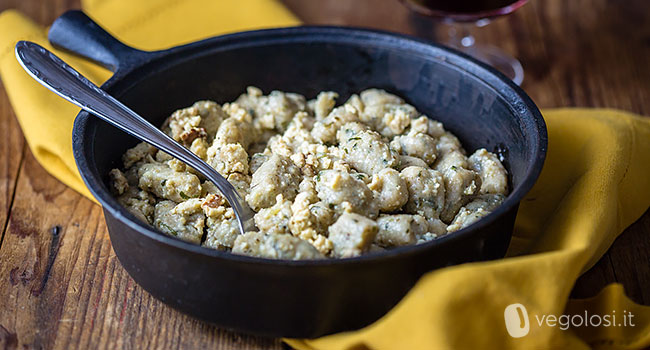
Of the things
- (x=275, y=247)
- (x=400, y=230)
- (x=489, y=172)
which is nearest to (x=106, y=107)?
(x=275, y=247)

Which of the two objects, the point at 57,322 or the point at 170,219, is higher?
the point at 170,219

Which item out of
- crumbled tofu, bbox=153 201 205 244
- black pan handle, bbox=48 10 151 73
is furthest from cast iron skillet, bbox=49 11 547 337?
crumbled tofu, bbox=153 201 205 244

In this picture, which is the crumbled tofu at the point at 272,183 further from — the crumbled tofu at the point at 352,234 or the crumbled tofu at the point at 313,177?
the crumbled tofu at the point at 352,234

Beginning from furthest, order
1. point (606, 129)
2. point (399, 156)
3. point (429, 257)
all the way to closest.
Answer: point (606, 129) < point (399, 156) < point (429, 257)

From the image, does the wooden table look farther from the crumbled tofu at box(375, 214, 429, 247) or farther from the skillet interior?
the crumbled tofu at box(375, 214, 429, 247)

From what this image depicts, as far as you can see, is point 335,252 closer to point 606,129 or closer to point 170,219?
point 170,219

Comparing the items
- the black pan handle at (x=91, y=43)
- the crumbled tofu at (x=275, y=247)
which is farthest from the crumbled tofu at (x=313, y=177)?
the black pan handle at (x=91, y=43)

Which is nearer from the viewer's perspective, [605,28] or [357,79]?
[357,79]

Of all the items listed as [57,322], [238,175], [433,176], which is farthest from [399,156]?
[57,322]

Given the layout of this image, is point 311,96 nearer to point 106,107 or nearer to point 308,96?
point 308,96
